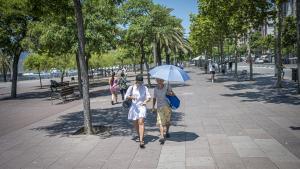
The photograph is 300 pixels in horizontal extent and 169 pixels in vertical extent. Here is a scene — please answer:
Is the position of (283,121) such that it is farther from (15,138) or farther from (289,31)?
(289,31)

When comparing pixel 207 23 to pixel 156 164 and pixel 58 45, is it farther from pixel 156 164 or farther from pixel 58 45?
pixel 156 164

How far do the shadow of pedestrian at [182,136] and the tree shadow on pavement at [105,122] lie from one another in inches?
24.5

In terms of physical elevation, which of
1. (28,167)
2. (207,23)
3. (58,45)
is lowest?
(28,167)

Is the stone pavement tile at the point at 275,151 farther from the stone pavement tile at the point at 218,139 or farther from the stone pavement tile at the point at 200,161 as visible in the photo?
the stone pavement tile at the point at 200,161

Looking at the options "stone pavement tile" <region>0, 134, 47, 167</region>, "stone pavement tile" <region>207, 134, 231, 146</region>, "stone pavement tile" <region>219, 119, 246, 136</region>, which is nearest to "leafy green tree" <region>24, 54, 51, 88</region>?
"stone pavement tile" <region>0, 134, 47, 167</region>

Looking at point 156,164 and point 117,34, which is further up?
point 117,34

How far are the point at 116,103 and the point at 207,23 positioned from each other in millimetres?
21261

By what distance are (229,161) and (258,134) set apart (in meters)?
2.74

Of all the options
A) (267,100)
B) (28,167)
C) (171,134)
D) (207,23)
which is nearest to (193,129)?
(171,134)

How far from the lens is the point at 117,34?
29031 millimetres

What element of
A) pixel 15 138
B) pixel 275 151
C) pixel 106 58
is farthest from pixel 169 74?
pixel 106 58

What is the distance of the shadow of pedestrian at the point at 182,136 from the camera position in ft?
32.0

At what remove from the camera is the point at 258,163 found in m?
7.29

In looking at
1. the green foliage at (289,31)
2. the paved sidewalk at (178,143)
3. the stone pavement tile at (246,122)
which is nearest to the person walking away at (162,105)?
the paved sidewalk at (178,143)
